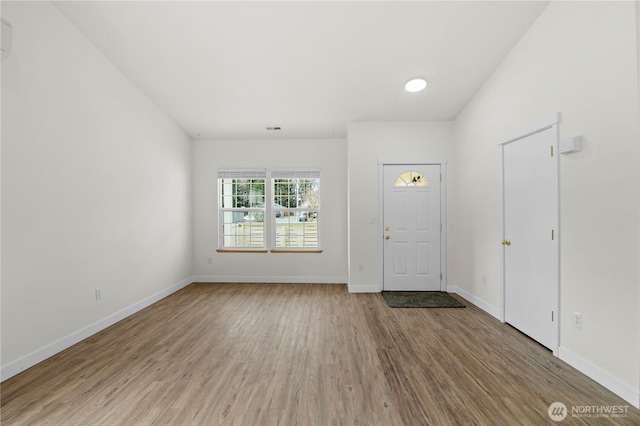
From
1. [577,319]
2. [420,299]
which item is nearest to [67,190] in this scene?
[420,299]

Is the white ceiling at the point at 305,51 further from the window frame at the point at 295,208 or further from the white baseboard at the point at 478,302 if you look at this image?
the white baseboard at the point at 478,302

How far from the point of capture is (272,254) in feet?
16.6

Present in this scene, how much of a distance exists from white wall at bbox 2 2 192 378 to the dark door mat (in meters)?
3.54

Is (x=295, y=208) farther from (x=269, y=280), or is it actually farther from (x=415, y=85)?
(x=415, y=85)

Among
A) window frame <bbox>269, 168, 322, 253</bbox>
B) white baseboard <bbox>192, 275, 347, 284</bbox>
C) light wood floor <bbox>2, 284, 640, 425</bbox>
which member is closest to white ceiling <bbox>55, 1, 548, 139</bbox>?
window frame <bbox>269, 168, 322, 253</bbox>

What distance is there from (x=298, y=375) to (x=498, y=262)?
8.98 feet

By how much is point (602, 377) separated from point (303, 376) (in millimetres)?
2272

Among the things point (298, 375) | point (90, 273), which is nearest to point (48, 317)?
point (90, 273)

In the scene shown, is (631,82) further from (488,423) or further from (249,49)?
(249,49)

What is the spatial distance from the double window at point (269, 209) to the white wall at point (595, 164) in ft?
10.9

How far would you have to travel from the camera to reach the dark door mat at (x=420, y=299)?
12.4 ft

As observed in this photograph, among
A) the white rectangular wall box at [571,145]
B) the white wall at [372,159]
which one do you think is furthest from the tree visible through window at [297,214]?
the white rectangular wall box at [571,145]

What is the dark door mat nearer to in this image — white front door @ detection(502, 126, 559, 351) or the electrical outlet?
white front door @ detection(502, 126, 559, 351)

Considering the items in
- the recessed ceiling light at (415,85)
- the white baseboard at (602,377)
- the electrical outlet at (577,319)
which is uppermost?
the recessed ceiling light at (415,85)
